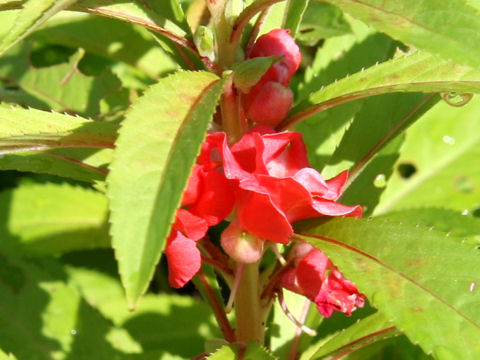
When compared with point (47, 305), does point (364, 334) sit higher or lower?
higher

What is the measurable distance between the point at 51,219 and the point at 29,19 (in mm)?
1156

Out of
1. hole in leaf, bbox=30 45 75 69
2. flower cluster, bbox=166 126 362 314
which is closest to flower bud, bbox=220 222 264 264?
flower cluster, bbox=166 126 362 314

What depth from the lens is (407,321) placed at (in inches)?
35.3

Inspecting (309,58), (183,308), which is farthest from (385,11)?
(309,58)

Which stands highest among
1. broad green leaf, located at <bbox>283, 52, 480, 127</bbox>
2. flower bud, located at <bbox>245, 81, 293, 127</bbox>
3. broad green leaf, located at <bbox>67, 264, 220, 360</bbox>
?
broad green leaf, located at <bbox>283, 52, 480, 127</bbox>

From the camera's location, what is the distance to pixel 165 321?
1775 mm

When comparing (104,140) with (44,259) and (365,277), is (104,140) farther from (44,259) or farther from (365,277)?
(44,259)

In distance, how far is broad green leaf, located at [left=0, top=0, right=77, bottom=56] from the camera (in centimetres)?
78

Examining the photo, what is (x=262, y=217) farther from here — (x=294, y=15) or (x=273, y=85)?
(x=294, y=15)

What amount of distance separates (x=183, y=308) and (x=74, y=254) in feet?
1.25

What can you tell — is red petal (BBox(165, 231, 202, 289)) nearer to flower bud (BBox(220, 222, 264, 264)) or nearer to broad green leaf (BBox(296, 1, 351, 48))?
flower bud (BBox(220, 222, 264, 264))

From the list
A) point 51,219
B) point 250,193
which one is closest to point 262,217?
point 250,193

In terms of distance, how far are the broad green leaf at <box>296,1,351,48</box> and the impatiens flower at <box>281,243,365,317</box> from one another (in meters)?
0.70

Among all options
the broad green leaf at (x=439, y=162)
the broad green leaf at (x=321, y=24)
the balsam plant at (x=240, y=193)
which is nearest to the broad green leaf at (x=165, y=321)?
the balsam plant at (x=240, y=193)
